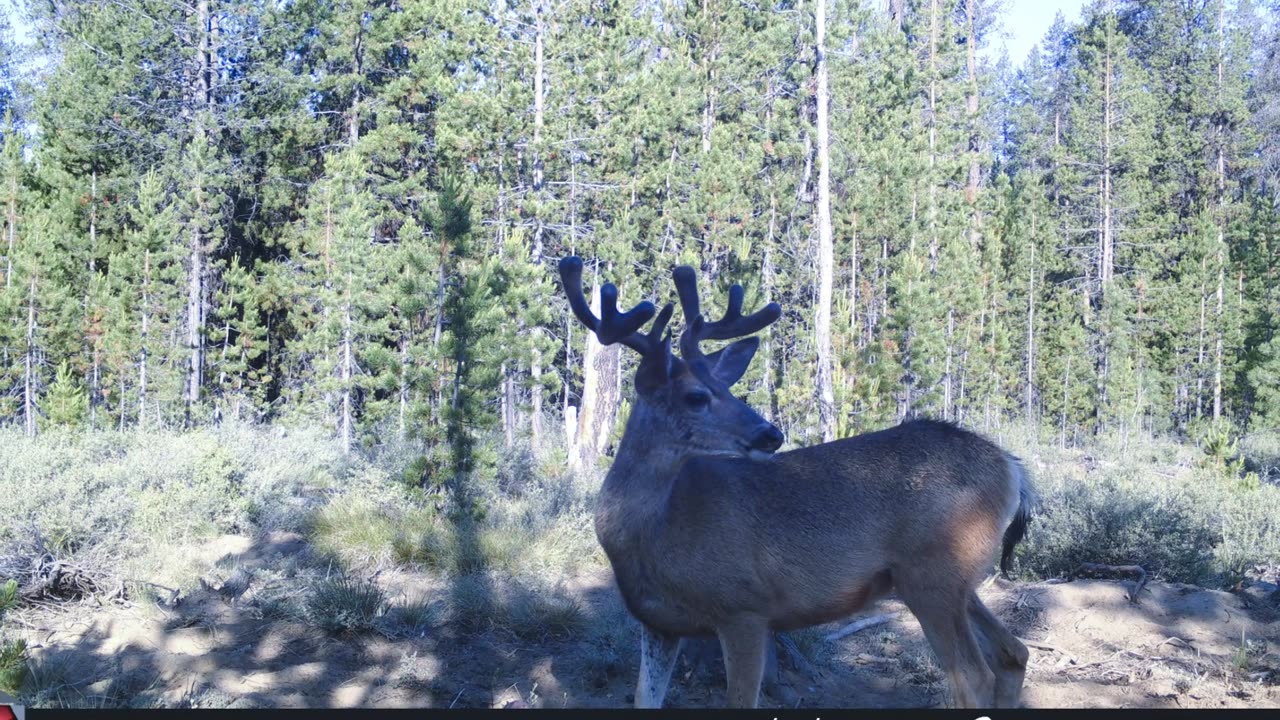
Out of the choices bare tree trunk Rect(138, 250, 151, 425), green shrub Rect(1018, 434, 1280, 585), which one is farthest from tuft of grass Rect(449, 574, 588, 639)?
bare tree trunk Rect(138, 250, 151, 425)

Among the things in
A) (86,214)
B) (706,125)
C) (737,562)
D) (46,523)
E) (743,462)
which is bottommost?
(46,523)

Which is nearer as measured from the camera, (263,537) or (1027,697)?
(1027,697)

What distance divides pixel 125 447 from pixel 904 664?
12865 mm

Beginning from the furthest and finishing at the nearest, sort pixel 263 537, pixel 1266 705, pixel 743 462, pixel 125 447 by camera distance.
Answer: pixel 125 447
pixel 263 537
pixel 1266 705
pixel 743 462

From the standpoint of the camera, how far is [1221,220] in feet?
123

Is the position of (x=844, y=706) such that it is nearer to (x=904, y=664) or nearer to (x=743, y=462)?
(x=904, y=664)

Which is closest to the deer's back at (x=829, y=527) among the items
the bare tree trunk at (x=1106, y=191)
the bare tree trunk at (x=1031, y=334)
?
the bare tree trunk at (x=1031, y=334)

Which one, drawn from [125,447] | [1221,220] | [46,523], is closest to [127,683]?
[46,523]

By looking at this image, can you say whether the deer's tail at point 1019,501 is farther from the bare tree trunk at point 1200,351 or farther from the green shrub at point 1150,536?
the bare tree trunk at point 1200,351

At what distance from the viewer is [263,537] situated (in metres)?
10.2

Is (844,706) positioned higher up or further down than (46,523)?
further down

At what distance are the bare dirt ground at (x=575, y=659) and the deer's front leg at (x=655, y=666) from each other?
3.05 feet

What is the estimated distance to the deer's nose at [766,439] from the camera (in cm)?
507

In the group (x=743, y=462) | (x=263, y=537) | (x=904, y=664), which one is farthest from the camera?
(x=263, y=537)
